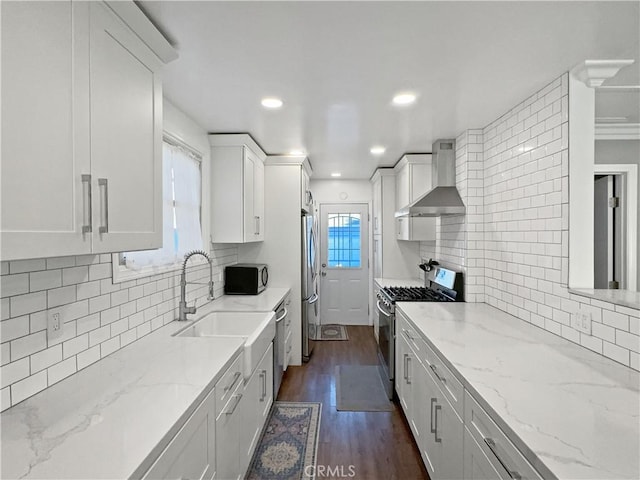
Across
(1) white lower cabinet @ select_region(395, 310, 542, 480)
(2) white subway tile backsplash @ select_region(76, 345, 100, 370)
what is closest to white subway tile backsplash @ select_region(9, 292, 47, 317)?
(2) white subway tile backsplash @ select_region(76, 345, 100, 370)

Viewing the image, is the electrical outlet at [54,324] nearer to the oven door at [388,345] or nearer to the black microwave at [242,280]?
the black microwave at [242,280]

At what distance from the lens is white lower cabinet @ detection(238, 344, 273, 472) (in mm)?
1905

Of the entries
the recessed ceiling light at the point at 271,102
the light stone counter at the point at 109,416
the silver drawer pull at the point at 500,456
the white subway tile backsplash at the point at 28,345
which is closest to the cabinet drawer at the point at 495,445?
the silver drawer pull at the point at 500,456

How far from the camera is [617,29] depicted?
145 centimetres

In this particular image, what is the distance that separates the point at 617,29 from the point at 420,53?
2.70ft

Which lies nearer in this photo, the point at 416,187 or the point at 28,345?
the point at 28,345

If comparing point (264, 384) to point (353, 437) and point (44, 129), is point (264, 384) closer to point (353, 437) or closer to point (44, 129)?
point (353, 437)

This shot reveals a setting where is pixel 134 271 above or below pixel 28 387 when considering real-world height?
above

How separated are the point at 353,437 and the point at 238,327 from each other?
3.97 ft

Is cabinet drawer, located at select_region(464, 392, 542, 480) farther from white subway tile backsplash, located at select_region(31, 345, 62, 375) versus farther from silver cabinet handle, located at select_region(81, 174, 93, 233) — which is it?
white subway tile backsplash, located at select_region(31, 345, 62, 375)

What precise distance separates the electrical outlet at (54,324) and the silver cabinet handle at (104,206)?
512mm

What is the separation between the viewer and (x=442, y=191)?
9.82ft

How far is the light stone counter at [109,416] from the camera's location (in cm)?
85

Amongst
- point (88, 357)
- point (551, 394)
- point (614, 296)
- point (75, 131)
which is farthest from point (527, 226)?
point (88, 357)
